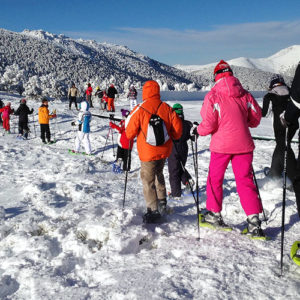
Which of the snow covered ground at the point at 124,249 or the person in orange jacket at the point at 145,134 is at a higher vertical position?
the person in orange jacket at the point at 145,134

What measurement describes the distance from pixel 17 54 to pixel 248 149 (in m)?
160

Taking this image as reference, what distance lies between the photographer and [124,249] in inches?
130

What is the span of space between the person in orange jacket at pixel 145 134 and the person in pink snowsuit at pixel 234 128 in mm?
656

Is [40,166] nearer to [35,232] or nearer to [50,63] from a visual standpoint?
[35,232]

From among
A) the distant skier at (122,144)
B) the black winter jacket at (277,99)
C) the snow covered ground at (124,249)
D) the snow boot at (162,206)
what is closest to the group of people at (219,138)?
the snow boot at (162,206)

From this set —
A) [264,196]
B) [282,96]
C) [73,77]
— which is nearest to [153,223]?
[264,196]

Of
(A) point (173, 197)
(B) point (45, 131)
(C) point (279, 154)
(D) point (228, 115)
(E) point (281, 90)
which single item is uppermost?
(E) point (281, 90)

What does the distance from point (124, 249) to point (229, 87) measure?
2.15m

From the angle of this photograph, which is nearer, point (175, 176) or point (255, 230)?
point (255, 230)

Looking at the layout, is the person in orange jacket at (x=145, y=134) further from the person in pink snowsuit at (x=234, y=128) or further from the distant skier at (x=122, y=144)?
the distant skier at (x=122, y=144)

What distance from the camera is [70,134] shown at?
13.1 meters

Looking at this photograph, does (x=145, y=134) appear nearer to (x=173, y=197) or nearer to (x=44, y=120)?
(x=173, y=197)

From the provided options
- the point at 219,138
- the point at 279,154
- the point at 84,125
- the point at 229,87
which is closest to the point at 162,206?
the point at 219,138

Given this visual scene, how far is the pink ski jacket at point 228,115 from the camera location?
3428 millimetres
